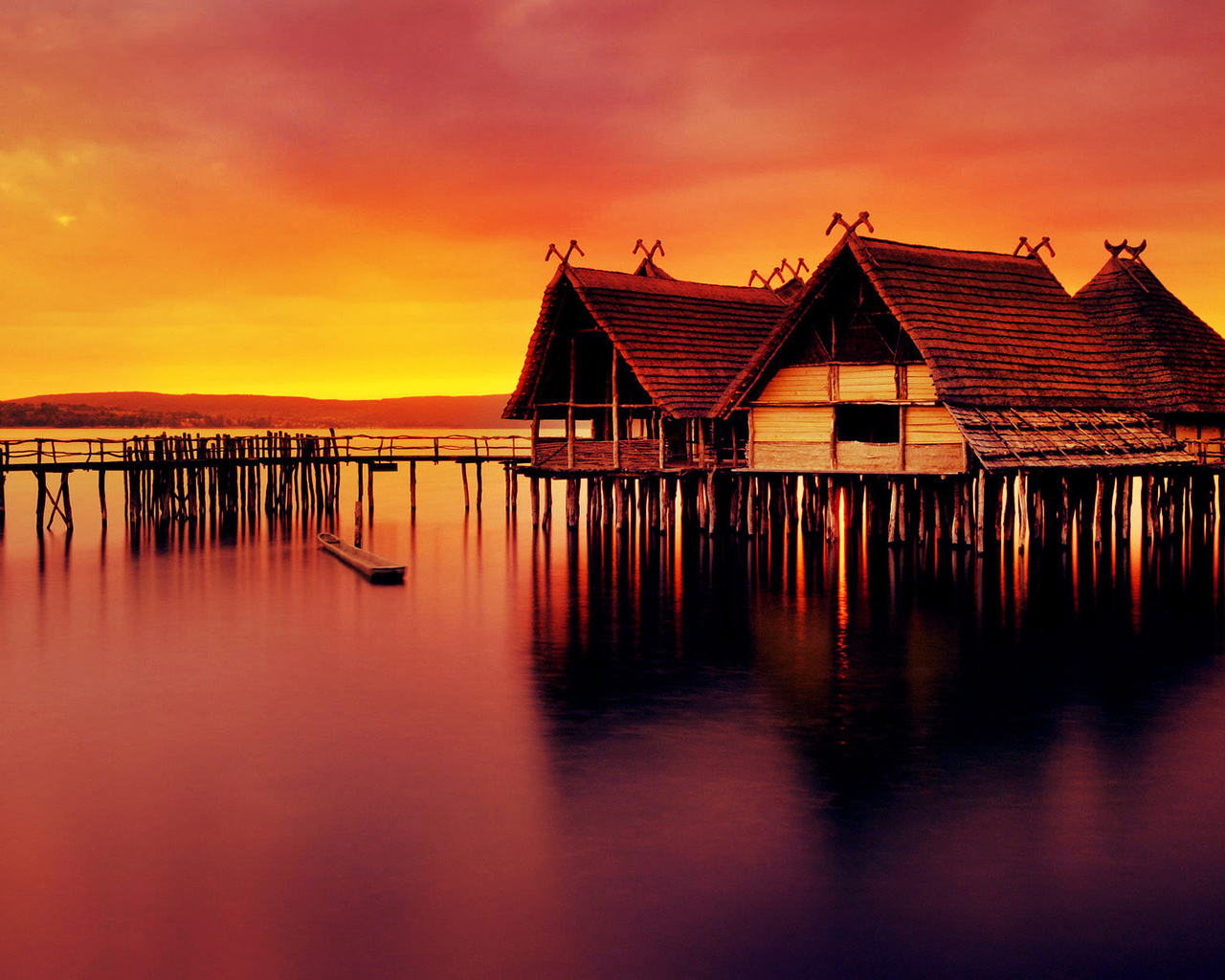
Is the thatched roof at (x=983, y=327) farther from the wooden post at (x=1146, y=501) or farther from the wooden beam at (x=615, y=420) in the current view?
the wooden beam at (x=615, y=420)

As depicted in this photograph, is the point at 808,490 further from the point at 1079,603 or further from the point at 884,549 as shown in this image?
the point at 1079,603

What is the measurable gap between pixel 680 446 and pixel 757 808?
82.1 ft

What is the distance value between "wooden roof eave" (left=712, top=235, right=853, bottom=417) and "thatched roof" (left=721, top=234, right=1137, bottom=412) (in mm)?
22

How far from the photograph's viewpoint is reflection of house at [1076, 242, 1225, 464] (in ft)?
115

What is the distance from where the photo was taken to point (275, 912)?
944 centimetres

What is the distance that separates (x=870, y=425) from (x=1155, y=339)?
26.5 ft

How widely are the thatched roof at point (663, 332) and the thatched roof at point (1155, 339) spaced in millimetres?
9395

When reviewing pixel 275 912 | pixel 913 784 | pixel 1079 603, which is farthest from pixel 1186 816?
pixel 1079 603

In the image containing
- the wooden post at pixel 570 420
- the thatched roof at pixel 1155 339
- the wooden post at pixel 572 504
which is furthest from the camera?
the wooden post at pixel 572 504

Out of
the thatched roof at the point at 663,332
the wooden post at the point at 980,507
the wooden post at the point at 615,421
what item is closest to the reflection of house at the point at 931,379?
the wooden post at the point at 980,507

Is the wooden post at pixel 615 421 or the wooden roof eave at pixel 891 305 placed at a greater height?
the wooden roof eave at pixel 891 305

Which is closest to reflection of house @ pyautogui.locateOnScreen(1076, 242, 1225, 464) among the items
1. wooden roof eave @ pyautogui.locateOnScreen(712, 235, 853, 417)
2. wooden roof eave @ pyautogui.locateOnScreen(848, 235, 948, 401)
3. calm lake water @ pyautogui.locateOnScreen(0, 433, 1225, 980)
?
wooden roof eave @ pyautogui.locateOnScreen(848, 235, 948, 401)

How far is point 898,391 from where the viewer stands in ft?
99.0

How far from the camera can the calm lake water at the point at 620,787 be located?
902 cm
